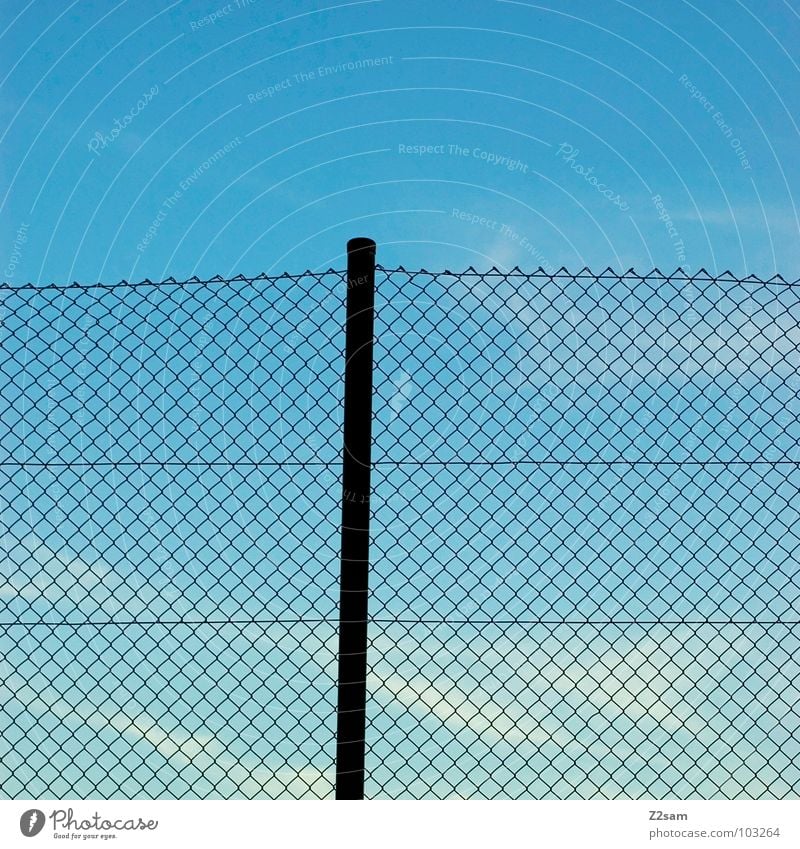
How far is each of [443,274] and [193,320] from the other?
3.60 feet

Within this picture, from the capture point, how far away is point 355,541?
3.30 meters

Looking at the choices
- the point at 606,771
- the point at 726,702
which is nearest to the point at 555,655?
the point at 606,771

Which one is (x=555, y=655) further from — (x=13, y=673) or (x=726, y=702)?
(x=13, y=673)

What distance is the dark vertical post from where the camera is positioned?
327 cm
